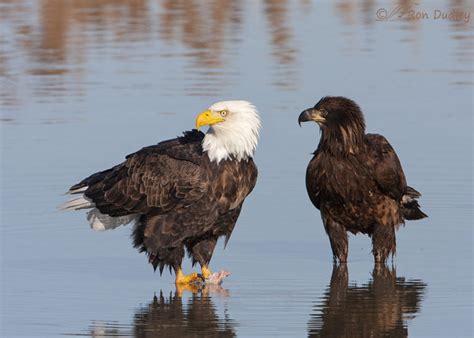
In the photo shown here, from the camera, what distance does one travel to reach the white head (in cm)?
1078

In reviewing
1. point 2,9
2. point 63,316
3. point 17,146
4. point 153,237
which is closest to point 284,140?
point 17,146

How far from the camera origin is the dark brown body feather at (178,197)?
10805 millimetres

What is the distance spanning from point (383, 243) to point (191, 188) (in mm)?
1678

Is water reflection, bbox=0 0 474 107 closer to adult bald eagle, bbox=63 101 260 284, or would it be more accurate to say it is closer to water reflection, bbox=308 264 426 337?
adult bald eagle, bbox=63 101 260 284

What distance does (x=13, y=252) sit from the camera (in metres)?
11.4

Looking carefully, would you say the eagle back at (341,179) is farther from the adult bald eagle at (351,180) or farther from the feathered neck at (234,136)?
the feathered neck at (234,136)

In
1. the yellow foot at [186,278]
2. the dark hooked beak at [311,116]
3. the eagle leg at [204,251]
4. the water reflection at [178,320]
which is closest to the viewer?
the water reflection at [178,320]

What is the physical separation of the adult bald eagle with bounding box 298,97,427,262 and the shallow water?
24cm

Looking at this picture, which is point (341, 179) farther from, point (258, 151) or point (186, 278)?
point (258, 151)

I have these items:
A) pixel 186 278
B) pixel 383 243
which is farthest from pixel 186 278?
pixel 383 243

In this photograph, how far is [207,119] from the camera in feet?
35.3

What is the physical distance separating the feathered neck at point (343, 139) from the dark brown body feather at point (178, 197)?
833mm

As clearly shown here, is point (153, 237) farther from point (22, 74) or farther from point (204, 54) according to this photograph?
point (204, 54)

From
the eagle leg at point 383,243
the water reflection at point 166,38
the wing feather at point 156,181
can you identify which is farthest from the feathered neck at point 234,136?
the water reflection at point 166,38
